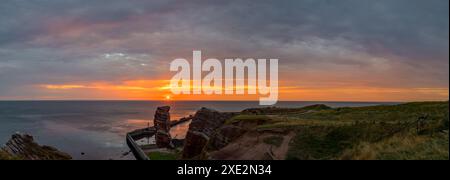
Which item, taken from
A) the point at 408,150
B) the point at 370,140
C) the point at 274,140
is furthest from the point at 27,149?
the point at 408,150

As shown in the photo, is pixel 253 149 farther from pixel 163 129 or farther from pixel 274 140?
pixel 163 129

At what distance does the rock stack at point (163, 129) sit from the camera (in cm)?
7544

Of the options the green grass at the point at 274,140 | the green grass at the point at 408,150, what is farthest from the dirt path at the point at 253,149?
the green grass at the point at 408,150

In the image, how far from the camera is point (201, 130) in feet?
142

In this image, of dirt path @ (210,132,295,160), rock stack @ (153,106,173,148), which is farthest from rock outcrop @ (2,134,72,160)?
rock stack @ (153,106,173,148)

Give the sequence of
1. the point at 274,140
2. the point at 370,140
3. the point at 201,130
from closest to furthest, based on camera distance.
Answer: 1. the point at 370,140
2. the point at 274,140
3. the point at 201,130

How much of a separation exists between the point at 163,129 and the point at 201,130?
141 ft

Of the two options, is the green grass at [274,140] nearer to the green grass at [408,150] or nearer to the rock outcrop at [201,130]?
the green grass at [408,150]

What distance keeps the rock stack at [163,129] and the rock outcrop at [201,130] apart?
101 feet

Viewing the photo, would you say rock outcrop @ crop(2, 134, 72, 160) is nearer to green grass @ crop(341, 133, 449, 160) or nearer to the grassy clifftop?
the grassy clifftop
